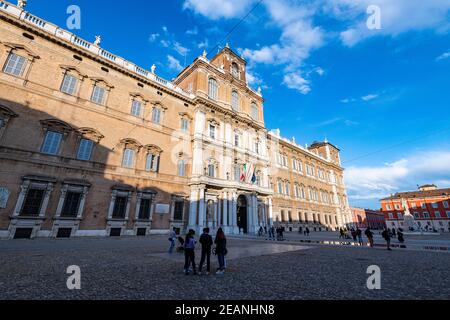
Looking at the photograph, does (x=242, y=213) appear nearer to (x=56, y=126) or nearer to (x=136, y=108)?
(x=136, y=108)

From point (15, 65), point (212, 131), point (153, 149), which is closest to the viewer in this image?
point (15, 65)

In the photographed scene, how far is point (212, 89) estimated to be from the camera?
28141 mm

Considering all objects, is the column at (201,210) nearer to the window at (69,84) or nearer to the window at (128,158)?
the window at (128,158)

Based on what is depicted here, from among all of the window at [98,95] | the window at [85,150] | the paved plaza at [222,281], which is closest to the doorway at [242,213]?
the window at [85,150]

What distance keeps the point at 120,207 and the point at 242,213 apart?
14469 millimetres

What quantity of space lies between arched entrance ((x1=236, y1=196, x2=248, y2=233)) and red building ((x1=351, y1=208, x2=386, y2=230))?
4473cm

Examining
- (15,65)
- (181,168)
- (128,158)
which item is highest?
(15,65)

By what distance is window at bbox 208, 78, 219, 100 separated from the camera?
27658 millimetres

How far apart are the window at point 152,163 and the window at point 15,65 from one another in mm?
11117

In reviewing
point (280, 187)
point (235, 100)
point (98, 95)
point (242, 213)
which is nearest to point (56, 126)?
point (98, 95)

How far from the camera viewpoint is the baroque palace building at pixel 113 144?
578 inches

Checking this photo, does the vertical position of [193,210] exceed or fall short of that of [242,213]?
it falls short
